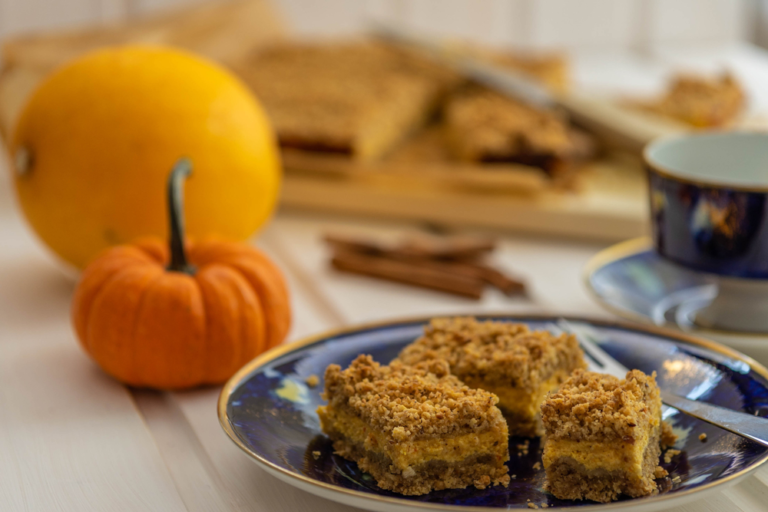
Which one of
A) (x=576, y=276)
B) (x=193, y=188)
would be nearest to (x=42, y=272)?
(x=193, y=188)

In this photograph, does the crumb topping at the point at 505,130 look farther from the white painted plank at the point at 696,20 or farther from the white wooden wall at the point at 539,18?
the white painted plank at the point at 696,20

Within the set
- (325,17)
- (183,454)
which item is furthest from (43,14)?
(183,454)

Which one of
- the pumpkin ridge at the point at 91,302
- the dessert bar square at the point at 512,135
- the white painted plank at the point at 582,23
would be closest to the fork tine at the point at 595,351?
the pumpkin ridge at the point at 91,302

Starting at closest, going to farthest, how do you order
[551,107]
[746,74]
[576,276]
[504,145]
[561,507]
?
[561,507]
[576,276]
[504,145]
[551,107]
[746,74]

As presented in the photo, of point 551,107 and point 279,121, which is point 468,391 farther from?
point 551,107

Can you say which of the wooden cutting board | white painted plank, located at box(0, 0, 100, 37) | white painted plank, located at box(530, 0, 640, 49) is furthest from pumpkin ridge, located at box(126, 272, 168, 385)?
white painted plank, located at box(530, 0, 640, 49)

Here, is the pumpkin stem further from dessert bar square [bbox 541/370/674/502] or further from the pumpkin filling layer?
dessert bar square [bbox 541/370/674/502]

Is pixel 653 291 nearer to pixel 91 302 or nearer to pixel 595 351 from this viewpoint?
pixel 595 351
